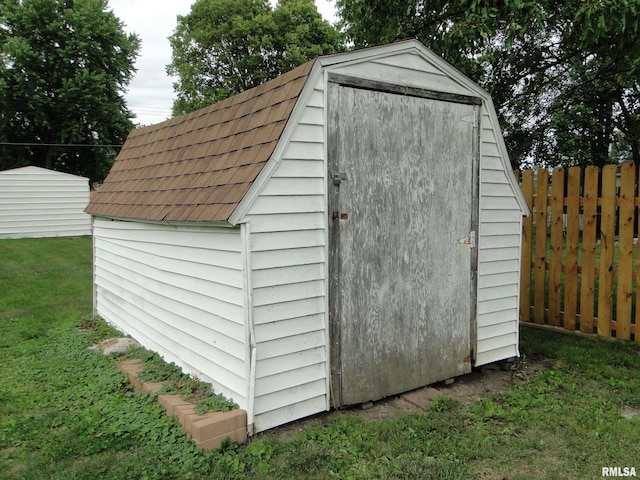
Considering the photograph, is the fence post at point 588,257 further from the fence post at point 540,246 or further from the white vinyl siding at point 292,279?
the white vinyl siding at point 292,279

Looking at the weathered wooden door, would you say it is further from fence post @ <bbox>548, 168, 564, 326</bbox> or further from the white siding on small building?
fence post @ <bbox>548, 168, 564, 326</bbox>

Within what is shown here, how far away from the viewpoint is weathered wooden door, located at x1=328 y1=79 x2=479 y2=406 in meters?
3.63

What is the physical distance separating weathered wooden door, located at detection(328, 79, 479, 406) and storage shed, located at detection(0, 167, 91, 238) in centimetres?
1641

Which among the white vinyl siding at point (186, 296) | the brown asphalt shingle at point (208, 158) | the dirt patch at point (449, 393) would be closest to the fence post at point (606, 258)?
the dirt patch at point (449, 393)

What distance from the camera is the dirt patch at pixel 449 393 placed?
3.55 m

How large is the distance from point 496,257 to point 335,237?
1.91 m

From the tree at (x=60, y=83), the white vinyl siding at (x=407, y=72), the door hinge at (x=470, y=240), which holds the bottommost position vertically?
the door hinge at (x=470, y=240)

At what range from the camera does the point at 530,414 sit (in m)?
3.65

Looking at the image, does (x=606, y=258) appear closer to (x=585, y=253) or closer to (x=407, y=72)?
(x=585, y=253)

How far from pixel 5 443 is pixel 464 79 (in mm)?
4627

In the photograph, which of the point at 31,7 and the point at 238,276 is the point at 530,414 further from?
the point at 31,7

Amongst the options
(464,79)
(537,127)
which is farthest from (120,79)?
(464,79)
